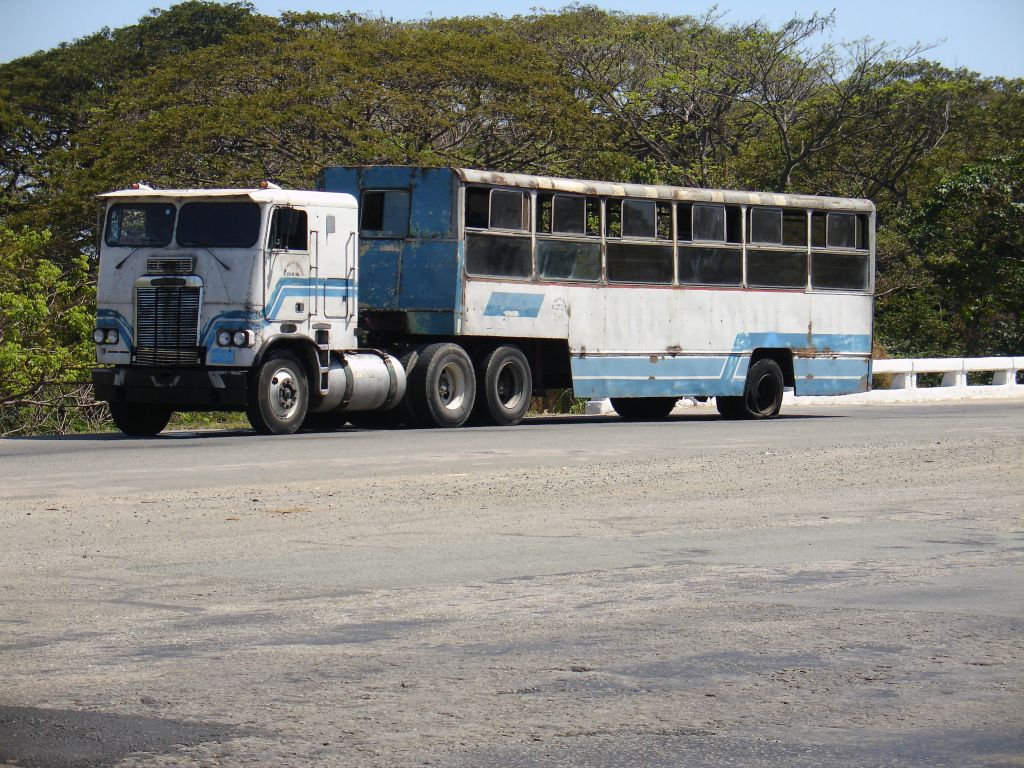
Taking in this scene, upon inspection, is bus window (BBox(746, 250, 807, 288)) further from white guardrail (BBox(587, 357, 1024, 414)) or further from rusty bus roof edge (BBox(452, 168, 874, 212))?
white guardrail (BBox(587, 357, 1024, 414))

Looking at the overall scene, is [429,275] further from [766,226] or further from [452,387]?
[766,226]

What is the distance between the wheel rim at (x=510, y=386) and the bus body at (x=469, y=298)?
25 millimetres

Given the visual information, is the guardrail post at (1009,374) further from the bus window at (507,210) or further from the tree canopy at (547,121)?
the bus window at (507,210)

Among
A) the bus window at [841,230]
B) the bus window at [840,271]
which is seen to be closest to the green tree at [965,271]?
the bus window at [840,271]

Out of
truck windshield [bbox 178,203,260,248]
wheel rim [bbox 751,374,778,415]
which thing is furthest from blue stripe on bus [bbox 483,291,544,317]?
wheel rim [bbox 751,374,778,415]

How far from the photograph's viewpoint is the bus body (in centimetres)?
2014

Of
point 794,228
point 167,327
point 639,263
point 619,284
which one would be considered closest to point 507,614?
point 167,327

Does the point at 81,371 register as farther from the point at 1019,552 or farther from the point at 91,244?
the point at 1019,552

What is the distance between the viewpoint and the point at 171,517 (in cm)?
1193

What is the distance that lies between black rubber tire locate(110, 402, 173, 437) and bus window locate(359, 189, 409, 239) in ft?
12.7

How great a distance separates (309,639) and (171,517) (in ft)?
15.2

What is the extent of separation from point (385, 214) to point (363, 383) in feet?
8.93

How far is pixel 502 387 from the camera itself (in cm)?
2359

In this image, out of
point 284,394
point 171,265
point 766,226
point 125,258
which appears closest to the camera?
point 171,265
